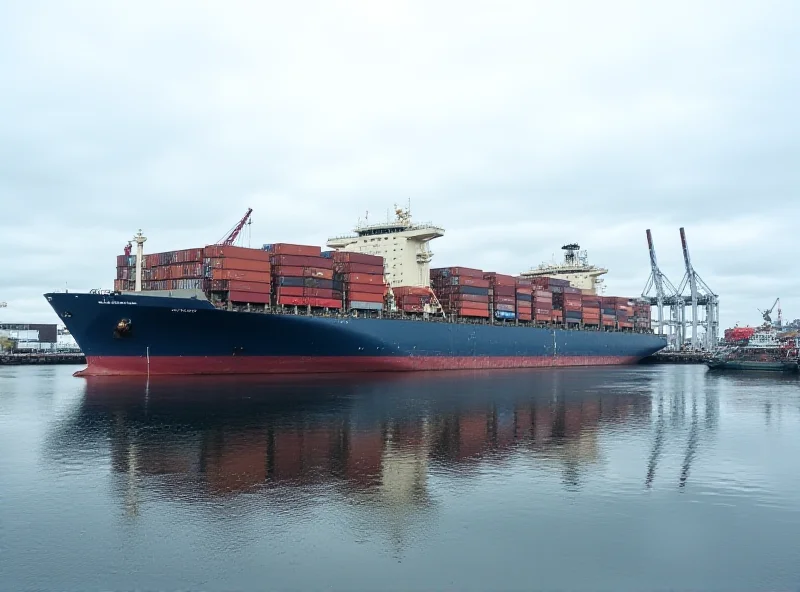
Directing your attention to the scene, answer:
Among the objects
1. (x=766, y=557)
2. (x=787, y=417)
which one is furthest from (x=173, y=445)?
(x=787, y=417)

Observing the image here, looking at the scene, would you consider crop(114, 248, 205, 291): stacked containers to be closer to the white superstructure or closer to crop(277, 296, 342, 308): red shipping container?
crop(277, 296, 342, 308): red shipping container

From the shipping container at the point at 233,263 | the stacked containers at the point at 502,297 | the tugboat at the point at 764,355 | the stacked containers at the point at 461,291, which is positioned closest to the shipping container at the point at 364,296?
the shipping container at the point at 233,263

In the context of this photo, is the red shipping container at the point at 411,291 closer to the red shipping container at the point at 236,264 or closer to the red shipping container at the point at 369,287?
the red shipping container at the point at 369,287

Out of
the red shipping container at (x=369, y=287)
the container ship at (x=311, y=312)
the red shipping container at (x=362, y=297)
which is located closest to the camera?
the container ship at (x=311, y=312)

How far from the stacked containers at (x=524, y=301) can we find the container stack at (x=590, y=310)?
12725 millimetres

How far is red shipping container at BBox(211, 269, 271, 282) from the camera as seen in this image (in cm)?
4344

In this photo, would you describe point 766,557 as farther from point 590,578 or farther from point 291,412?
point 291,412

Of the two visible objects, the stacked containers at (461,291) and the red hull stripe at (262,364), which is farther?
the stacked containers at (461,291)

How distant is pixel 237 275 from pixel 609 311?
5988 cm

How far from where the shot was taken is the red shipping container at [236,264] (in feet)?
143

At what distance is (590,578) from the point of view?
340 inches

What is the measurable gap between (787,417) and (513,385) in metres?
18.7

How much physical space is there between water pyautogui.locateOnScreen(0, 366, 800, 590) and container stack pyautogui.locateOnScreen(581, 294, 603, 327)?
5754 cm

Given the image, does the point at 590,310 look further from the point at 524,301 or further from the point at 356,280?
the point at 356,280
